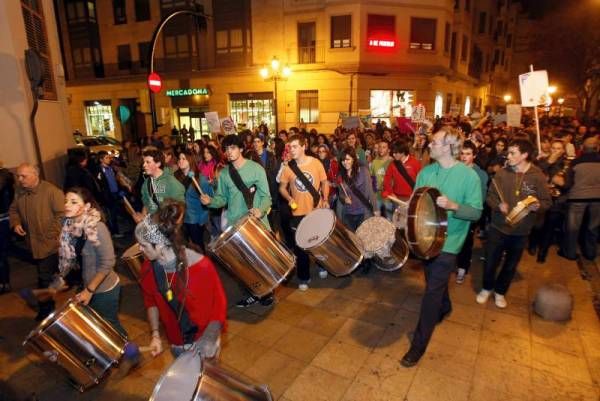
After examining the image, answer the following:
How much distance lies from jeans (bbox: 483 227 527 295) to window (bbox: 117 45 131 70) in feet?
99.1

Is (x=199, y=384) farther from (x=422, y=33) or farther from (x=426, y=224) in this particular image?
(x=422, y=33)

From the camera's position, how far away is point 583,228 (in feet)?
20.6

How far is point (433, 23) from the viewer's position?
22.4 metres

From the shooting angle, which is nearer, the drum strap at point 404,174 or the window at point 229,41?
the drum strap at point 404,174

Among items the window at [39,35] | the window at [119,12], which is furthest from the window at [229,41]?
the window at [39,35]

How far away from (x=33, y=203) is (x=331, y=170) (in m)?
4.52

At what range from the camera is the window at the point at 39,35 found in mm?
8531

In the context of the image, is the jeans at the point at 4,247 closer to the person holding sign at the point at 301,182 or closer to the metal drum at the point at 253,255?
the metal drum at the point at 253,255

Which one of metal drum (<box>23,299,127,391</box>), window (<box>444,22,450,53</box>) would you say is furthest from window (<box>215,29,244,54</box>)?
metal drum (<box>23,299,127,391</box>)

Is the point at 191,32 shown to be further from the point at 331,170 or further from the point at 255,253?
the point at 255,253

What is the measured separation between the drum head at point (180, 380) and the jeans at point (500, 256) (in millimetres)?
4006

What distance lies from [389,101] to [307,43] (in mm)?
6411

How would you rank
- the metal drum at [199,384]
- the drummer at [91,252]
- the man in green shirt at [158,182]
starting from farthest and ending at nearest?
1. the man in green shirt at [158,182]
2. the drummer at [91,252]
3. the metal drum at [199,384]

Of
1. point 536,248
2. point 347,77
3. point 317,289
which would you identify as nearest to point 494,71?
point 347,77
